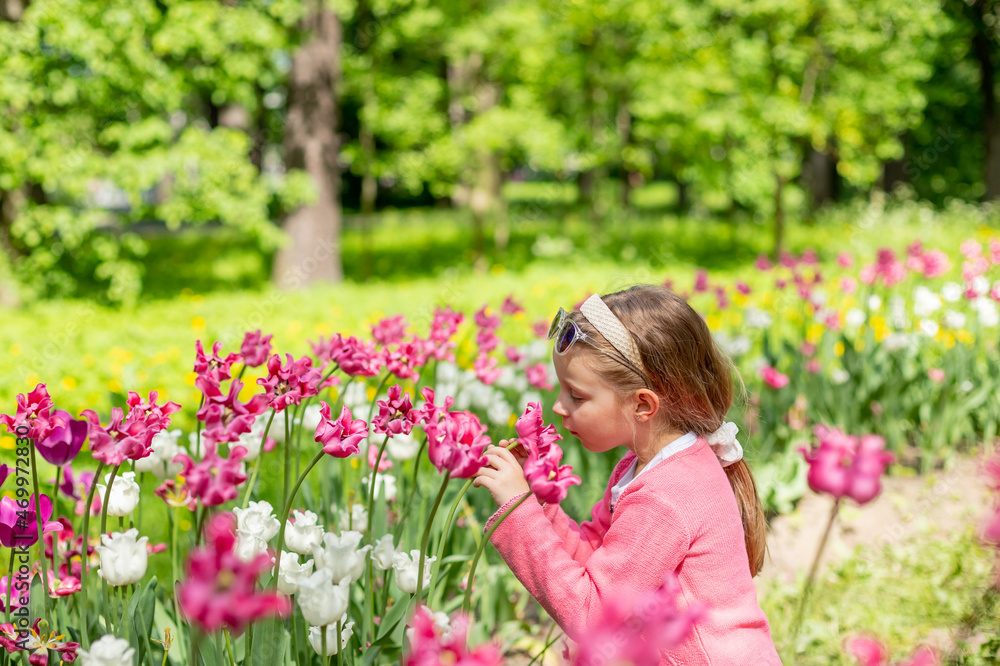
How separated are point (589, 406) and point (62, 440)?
3.01 ft

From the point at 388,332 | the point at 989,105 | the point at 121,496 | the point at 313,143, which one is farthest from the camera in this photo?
the point at 989,105

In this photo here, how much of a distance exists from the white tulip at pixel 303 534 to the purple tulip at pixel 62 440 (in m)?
0.37

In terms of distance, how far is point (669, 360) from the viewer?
1576 millimetres

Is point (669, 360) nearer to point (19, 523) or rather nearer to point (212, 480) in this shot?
point (212, 480)

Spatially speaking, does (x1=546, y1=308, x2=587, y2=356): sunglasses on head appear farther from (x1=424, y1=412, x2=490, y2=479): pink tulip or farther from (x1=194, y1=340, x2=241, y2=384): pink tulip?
(x1=194, y1=340, x2=241, y2=384): pink tulip

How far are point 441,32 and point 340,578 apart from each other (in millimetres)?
9061

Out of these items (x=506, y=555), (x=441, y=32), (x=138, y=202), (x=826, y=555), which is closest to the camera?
(x=506, y=555)

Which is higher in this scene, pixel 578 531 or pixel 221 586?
pixel 221 586

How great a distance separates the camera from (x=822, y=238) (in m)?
11.6

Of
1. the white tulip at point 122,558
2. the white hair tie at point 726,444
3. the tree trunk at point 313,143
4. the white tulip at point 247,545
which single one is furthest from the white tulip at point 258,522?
the tree trunk at point 313,143

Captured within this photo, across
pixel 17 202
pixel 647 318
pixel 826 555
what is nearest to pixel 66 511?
pixel 647 318

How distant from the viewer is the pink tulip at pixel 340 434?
1.17 metres

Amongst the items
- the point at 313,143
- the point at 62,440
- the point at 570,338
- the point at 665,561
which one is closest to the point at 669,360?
the point at 570,338

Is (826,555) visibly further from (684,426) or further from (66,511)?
(66,511)
